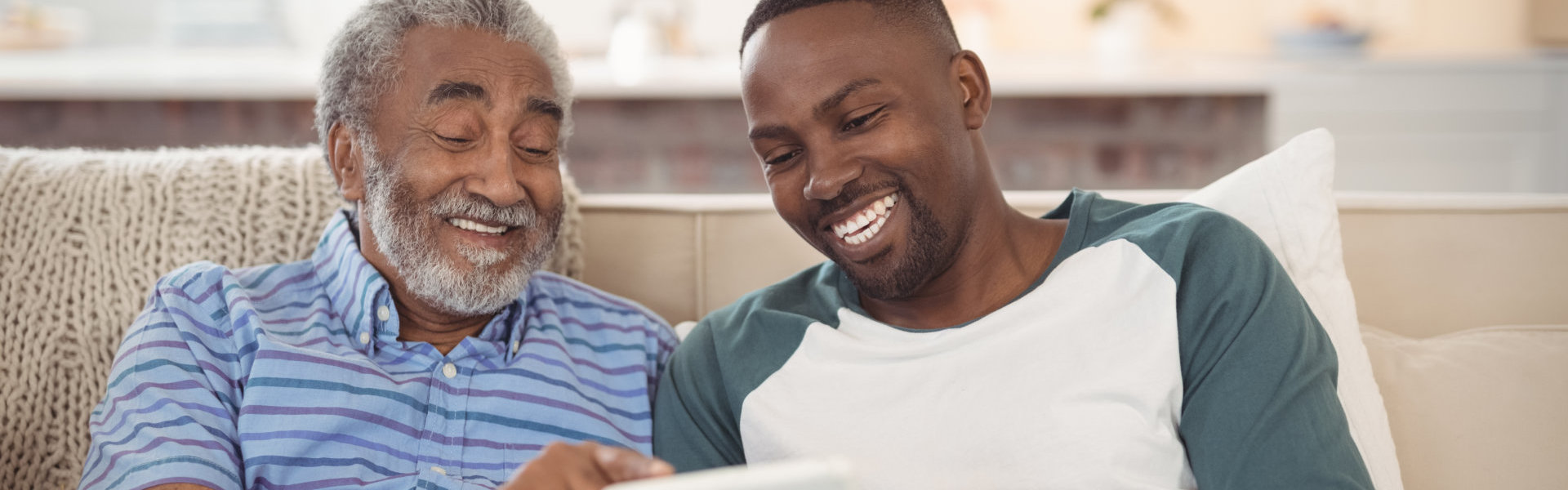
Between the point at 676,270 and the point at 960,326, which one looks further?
the point at 676,270

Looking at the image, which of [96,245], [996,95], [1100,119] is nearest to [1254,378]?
[96,245]

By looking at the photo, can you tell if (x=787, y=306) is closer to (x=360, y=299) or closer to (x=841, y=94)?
(x=841, y=94)

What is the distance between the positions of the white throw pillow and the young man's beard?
79 cm

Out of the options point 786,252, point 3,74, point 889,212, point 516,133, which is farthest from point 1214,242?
point 3,74

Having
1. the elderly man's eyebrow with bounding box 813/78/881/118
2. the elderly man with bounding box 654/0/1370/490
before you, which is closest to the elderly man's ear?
the elderly man with bounding box 654/0/1370/490

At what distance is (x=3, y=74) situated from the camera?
13.7ft

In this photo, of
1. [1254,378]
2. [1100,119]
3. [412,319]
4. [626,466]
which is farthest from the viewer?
[1100,119]

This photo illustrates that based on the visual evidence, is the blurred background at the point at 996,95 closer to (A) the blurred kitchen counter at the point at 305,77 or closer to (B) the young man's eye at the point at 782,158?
(A) the blurred kitchen counter at the point at 305,77

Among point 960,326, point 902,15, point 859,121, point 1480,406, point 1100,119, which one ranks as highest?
point 1100,119

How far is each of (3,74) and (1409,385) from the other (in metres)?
4.64

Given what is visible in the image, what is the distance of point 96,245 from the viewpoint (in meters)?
1.40

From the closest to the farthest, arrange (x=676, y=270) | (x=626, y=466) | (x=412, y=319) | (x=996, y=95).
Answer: (x=626, y=466), (x=412, y=319), (x=676, y=270), (x=996, y=95)

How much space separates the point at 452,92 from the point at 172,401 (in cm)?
42

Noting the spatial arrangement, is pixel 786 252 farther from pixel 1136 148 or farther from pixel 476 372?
pixel 1136 148
